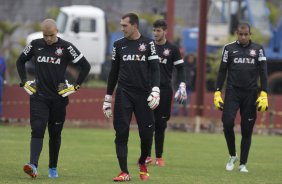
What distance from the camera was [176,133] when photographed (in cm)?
2603

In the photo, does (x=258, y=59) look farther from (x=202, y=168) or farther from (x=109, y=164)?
(x=109, y=164)

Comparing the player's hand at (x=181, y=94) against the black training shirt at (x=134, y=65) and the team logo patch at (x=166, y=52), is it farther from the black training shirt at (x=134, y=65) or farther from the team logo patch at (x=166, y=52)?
the black training shirt at (x=134, y=65)

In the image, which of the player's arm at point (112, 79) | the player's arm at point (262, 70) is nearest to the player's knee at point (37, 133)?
the player's arm at point (112, 79)

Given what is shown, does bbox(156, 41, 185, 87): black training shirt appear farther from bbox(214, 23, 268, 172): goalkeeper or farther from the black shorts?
the black shorts

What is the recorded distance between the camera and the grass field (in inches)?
548

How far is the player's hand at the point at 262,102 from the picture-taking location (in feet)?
49.6

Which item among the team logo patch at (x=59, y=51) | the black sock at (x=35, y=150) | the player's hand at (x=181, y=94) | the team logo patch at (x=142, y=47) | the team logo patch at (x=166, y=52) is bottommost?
the black sock at (x=35, y=150)

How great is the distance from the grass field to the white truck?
10.3 m

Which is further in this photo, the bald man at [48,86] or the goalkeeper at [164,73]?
the goalkeeper at [164,73]

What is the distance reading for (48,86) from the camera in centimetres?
1373

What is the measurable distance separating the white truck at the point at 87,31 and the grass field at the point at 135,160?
10.3 metres

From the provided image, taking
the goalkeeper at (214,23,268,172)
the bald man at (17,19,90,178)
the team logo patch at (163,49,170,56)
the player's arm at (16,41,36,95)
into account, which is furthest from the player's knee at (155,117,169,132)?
the player's arm at (16,41,36,95)

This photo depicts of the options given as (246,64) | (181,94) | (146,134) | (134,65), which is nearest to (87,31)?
(181,94)

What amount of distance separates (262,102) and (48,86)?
352 cm
